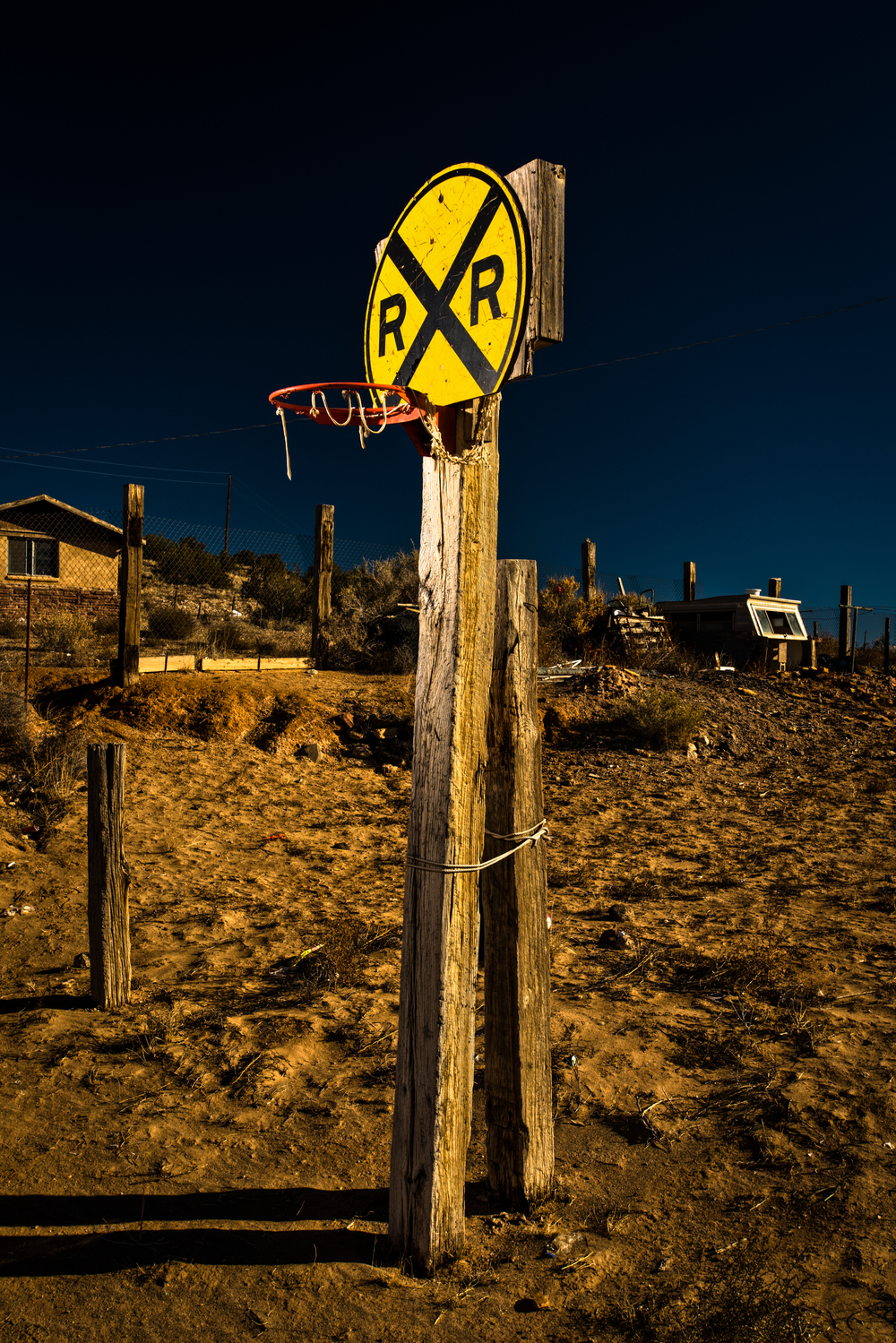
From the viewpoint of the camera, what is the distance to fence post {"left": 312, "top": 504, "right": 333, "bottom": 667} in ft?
40.2

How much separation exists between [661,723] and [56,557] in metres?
19.6

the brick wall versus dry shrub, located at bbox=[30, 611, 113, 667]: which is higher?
the brick wall

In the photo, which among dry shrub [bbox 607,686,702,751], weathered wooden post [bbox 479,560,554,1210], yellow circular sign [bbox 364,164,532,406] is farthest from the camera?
dry shrub [bbox 607,686,702,751]

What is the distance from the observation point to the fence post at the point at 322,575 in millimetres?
12266

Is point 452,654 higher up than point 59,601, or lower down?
lower down

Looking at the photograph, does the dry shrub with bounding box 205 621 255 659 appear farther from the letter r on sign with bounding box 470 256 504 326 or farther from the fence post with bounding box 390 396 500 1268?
the letter r on sign with bounding box 470 256 504 326

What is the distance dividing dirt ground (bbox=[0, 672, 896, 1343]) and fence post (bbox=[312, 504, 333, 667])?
14.8ft

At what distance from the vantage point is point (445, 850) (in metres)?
2.31

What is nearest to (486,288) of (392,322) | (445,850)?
(392,322)

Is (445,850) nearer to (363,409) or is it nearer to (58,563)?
(363,409)

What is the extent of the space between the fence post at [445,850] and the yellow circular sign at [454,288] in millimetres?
164

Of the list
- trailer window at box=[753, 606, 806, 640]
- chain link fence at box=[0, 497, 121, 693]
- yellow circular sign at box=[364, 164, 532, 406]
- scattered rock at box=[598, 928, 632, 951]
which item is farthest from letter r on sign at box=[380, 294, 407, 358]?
chain link fence at box=[0, 497, 121, 693]

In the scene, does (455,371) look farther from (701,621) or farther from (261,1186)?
(701,621)

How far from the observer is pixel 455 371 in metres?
2.36
